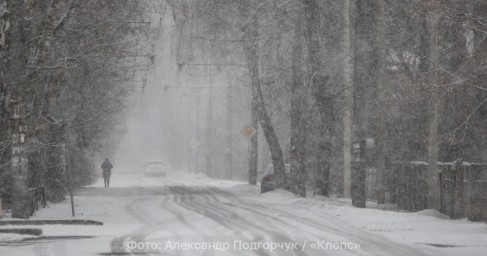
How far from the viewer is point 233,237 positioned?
Result: 1555 cm

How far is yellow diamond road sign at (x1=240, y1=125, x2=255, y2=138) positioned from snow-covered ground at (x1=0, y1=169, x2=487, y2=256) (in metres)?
13.6

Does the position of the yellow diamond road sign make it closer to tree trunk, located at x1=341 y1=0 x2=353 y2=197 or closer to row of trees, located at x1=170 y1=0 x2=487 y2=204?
row of trees, located at x1=170 y1=0 x2=487 y2=204

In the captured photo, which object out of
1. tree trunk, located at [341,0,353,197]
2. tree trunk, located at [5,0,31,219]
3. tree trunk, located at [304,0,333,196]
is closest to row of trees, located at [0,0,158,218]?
tree trunk, located at [5,0,31,219]

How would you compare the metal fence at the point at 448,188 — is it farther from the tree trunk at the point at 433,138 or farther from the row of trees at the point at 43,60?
the row of trees at the point at 43,60

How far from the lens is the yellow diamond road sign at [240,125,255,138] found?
3838 cm

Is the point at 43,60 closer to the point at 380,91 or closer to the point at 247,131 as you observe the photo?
the point at 380,91

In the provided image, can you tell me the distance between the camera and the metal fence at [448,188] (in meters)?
18.7

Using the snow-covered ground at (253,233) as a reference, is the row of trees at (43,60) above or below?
above

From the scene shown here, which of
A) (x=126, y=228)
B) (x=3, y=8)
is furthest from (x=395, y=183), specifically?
(x=3, y=8)

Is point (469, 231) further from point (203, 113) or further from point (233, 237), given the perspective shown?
point (203, 113)

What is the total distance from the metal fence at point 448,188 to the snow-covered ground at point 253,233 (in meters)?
0.51

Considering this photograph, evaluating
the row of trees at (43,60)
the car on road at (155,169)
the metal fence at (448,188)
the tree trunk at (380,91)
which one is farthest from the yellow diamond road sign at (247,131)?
the car on road at (155,169)

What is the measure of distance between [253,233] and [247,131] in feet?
72.9

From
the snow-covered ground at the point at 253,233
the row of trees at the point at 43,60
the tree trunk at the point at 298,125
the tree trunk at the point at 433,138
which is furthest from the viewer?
the tree trunk at the point at 298,125
